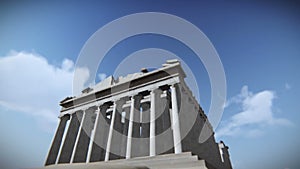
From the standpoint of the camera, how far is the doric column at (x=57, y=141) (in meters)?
37.1

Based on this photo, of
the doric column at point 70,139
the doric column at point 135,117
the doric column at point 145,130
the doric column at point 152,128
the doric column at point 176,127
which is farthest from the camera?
the doric column at point 70,139

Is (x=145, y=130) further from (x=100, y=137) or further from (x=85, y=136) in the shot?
(x=85, y=136)

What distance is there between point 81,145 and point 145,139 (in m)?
14.9

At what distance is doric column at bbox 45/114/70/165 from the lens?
1459 inches

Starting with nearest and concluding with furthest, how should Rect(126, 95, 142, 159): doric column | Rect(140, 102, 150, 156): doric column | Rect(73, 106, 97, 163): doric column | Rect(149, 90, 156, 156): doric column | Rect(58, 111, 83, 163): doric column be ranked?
Rect(149, 90, 156, 156): doric column → Rect(126, 95, 142, 159): doric column → Rect(140, 102, 150, 156): doric column → Rect(73, 106, 97, 163): doric column → Rect(58, 111, 83, 163): doric column

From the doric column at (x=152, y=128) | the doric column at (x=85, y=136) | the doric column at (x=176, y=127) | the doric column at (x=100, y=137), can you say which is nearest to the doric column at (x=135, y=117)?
the doric column at (x=152, y=128)

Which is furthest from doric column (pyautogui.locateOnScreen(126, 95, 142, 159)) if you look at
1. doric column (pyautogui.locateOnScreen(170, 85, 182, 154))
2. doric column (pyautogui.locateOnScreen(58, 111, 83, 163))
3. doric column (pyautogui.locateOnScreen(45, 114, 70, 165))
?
doric column (pyautogui.locateOnScreen(45, 114, 70, 165))

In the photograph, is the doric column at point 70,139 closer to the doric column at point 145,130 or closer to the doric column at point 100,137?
the doric column at point 100,137

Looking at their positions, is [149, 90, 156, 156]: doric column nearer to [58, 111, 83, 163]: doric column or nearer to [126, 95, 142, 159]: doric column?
[126, 95, 142, 159]: doric column

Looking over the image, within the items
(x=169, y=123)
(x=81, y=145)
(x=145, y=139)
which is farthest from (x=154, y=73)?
(x=81, y=145)

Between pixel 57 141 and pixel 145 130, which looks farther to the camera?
pixel 57 141

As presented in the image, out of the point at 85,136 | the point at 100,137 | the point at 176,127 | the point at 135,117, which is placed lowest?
the point at 176,127

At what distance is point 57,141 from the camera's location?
131 ft

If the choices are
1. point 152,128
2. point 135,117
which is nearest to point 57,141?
point 135,117
